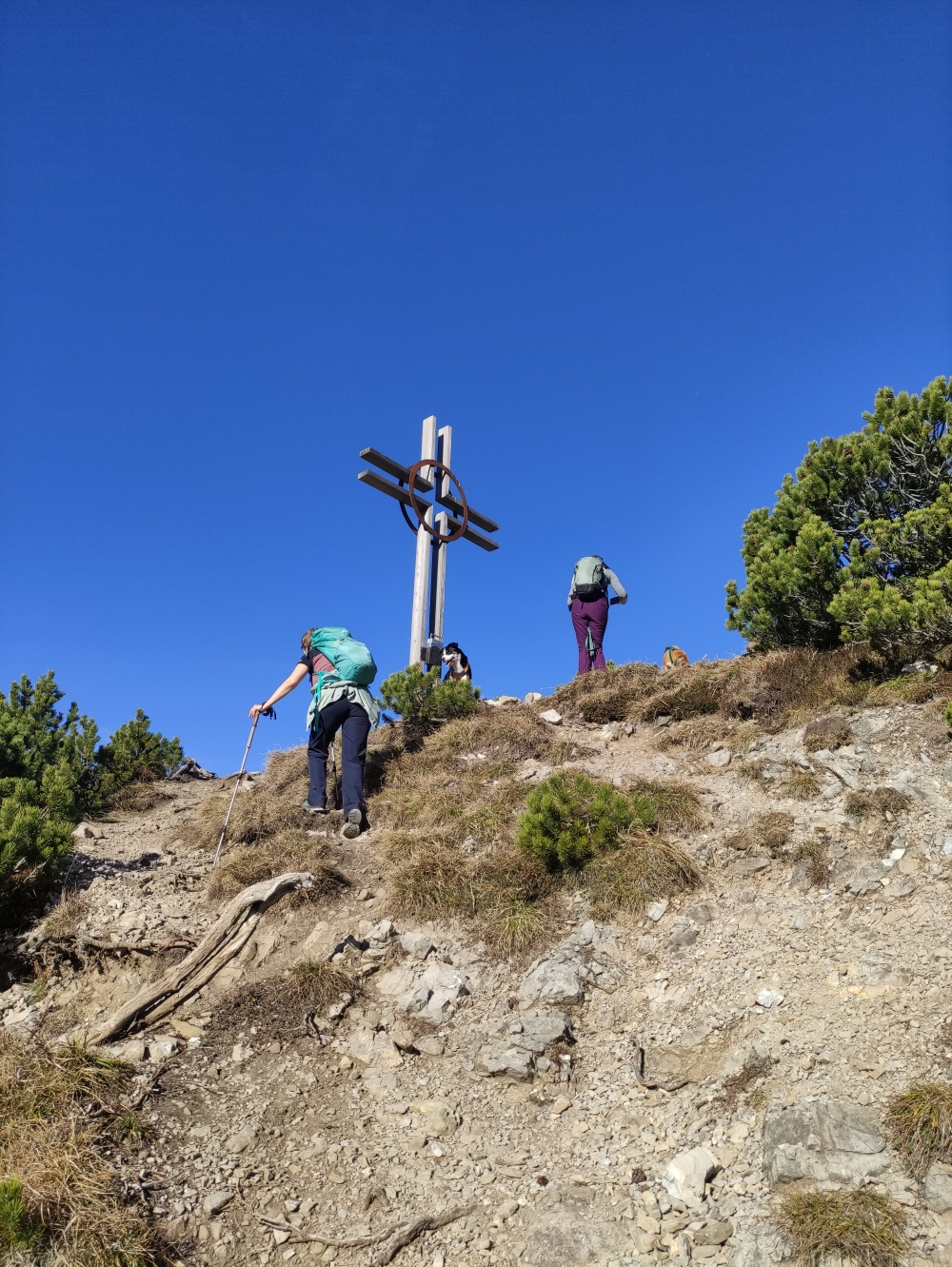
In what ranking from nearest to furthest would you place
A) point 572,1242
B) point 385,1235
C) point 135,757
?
point 572,1242
point 385,1235
point 135,757

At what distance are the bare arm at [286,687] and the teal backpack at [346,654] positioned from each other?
0.32 m

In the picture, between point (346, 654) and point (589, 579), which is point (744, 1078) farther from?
point (589, 579)

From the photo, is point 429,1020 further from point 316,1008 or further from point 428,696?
point 428,696

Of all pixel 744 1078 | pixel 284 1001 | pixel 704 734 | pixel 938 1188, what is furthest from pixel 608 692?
pixel 938 1188

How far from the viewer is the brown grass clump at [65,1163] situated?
3.74m

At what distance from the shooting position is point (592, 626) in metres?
12.5

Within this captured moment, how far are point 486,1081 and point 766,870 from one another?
2647 mm

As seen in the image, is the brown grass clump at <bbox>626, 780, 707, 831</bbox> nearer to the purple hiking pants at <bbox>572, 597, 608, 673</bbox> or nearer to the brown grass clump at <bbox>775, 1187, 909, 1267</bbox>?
the brown grass clump at <bbox>775, 1187, 909, 1267</bbox>

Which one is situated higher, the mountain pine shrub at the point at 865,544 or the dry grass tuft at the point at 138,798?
the mountain pine shrub at the point at 865,544

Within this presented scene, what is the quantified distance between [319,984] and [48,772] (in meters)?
3.94

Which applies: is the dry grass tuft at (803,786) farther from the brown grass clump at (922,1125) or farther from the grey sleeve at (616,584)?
the grey sleeve at (616,584)

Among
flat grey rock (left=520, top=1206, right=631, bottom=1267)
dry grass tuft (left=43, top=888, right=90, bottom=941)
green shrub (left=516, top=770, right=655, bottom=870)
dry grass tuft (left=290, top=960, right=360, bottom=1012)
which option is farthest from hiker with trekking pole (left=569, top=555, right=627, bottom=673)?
flat grey rock (left=520, top=1206, right=631, bottom=1267)

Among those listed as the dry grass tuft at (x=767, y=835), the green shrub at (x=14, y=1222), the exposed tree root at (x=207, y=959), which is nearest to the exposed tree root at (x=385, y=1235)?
the green shrub at (x=14, y=1222)

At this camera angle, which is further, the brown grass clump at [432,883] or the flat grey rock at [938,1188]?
the brown grass clump at [432,883]
